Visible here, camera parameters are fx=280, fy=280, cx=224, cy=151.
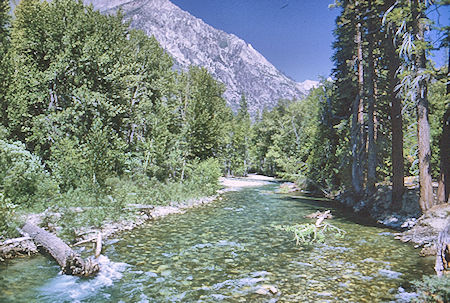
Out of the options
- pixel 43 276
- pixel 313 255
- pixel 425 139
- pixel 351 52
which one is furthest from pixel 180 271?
pixel 351 52

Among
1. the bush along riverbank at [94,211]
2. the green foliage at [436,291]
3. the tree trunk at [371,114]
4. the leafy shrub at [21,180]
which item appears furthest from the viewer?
the tree trunk at [371,114]

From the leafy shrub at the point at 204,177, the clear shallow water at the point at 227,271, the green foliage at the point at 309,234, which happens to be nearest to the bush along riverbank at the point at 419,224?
the clear shallow water at the point at 227,271

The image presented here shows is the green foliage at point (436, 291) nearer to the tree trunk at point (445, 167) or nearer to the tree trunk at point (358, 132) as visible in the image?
the tree trunk at point (445, 167)

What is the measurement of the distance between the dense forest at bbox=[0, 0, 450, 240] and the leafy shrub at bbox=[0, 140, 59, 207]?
0.16 ft

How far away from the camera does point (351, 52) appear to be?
22.7m

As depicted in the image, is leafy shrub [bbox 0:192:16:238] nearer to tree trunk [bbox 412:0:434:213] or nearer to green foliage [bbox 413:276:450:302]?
green foliage [bbox 413:276:450:302]

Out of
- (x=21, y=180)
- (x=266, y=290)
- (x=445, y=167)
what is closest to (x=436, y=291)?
(x=266, y=290)

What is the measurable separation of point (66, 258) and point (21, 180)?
229 inches

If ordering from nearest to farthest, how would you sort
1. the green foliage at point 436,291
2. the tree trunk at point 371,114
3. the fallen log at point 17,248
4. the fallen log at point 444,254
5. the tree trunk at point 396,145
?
the green foliage at point 436,291 < the fallen log at point 444,254 < the fallen log at point 17,248 < the tree trunk at point 396,145 < the tree trunk at point 371,114

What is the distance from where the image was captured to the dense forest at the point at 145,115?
11.0 metres

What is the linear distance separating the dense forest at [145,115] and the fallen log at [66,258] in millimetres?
995

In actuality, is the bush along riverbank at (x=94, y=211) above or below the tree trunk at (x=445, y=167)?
below

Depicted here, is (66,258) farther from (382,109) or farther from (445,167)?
(382,109)

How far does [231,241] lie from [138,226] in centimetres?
436
